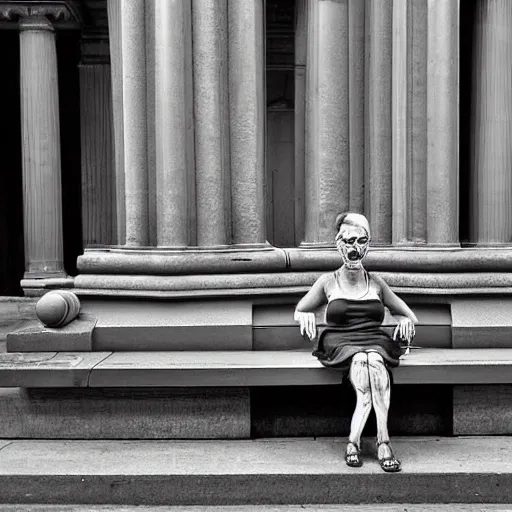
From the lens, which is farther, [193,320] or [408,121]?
[408,121]

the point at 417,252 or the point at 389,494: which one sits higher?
the point at 417,252

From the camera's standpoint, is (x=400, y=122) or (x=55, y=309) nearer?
(x=55, y=309)

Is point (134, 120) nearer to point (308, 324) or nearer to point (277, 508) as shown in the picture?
point (308, 324)

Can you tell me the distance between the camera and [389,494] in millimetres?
5328

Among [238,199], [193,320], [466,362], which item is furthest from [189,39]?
[466,362]

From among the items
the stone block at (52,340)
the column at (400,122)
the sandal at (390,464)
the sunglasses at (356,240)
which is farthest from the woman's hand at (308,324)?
the stone block at (52,340)

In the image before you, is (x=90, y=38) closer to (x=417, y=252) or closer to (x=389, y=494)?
(x=417, y=252)

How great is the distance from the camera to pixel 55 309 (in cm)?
680

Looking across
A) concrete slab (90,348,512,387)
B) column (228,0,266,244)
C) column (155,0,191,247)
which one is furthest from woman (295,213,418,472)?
column (155,0,191,247)

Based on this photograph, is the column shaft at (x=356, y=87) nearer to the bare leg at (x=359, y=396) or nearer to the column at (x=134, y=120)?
the column at (x=134, y=120)

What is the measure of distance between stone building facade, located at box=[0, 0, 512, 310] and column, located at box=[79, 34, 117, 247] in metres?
9.34

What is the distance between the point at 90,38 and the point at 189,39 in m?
11.1

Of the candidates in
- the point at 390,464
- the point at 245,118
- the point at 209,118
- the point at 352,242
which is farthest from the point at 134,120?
the point at 390,464

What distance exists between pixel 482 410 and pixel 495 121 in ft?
10.5
